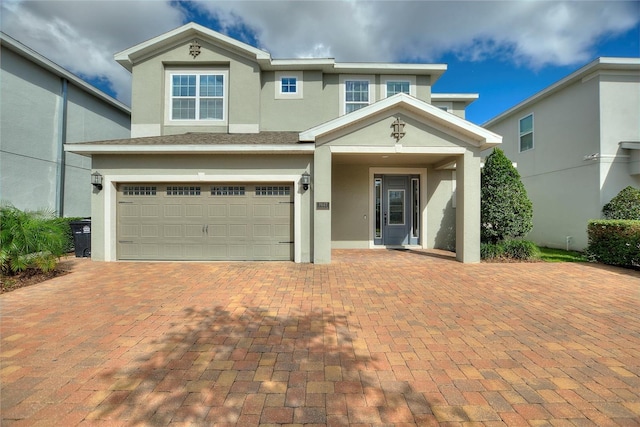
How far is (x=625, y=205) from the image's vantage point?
9.34 metres

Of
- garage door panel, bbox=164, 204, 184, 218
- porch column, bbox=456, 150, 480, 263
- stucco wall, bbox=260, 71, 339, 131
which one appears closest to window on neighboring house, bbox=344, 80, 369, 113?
stucco wall, bbox=260, 71, 339, 131

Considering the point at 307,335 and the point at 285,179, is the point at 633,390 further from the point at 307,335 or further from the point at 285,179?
the point at 285,179

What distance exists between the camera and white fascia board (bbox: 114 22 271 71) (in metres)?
10.3

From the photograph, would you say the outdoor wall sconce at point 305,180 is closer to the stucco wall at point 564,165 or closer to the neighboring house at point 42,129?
the neighboring house at point 42,129

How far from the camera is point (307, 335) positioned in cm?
369

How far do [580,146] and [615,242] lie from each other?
5.10 meters

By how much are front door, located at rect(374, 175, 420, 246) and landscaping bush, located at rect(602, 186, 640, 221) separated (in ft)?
21.2

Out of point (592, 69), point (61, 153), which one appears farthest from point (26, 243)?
point (592, 69)

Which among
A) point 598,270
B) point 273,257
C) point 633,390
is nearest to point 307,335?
point 633,390

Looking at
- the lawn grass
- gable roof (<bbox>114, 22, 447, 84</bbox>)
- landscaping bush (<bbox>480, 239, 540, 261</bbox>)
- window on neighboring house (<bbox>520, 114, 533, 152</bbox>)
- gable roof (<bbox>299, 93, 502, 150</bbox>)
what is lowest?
the lawn grass

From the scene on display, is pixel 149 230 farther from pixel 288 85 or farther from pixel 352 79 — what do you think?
pixel 352 79

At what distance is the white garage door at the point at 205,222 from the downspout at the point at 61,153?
474cm

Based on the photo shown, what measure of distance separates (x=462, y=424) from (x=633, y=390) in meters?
1.89

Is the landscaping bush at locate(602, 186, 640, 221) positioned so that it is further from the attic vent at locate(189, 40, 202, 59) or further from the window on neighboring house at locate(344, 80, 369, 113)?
the attic vent at locate(189, 40, 202, 59)
